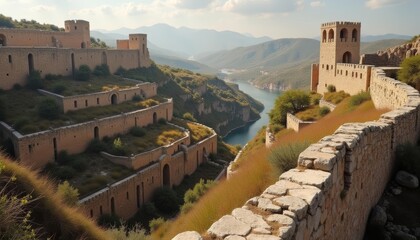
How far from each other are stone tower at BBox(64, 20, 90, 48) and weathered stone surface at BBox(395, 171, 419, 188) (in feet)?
145

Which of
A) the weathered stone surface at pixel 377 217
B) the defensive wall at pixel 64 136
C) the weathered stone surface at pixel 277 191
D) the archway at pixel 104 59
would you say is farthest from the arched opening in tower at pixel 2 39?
the weathered stone surface at pixel 277 191

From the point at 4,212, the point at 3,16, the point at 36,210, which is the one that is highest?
the point at 3,16

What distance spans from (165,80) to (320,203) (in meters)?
54.9

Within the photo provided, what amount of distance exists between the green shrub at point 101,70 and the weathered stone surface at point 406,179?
38299 mm

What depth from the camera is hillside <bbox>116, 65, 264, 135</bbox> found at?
55.1 metres

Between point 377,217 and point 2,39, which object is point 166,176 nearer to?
point 2,39

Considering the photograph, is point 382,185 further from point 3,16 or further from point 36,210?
point 3,16

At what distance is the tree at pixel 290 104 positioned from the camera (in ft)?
80.1

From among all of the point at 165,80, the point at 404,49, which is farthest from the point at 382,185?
the point at 165,80

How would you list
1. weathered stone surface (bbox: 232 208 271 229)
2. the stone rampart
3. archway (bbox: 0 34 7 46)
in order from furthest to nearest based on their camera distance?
archway (bbox: 0 34 7 46), the stone rampart, weathered stone surface (bbox: 232 208 271 229)

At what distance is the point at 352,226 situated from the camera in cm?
591

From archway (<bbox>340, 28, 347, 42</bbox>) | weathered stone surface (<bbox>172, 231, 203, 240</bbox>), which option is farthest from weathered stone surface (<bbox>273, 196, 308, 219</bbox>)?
archway (<bbox>340, 28, 347, 42</bbox>)

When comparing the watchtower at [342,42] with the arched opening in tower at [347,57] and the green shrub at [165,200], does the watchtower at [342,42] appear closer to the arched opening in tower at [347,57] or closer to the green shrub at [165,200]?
the arched opening in tower at [347,57]

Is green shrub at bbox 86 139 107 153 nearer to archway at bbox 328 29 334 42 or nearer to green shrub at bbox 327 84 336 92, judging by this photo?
green shrub at bbox 327 84 336 92
